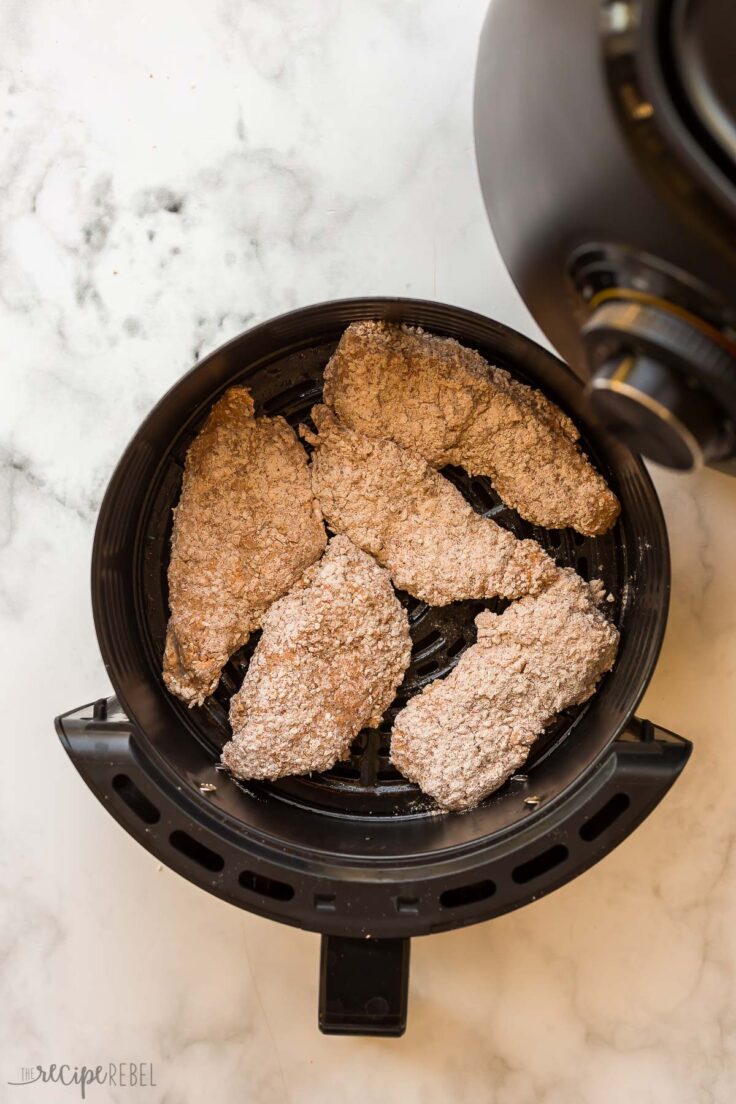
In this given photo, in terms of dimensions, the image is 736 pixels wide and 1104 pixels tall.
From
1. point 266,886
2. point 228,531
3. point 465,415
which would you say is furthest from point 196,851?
point 465,415

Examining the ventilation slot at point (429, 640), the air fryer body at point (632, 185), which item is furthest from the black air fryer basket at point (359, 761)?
the air fryer body at point (632, 185)

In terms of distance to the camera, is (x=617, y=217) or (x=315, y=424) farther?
(x=315, y=424)

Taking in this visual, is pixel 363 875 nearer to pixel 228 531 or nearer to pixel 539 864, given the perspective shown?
pixel 539 864

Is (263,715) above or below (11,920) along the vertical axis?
above

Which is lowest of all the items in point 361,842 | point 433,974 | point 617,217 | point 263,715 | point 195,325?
point 433,974

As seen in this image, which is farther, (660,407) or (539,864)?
(539,864)

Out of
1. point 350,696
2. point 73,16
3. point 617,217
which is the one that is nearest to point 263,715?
point 350,696

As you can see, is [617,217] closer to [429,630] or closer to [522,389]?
[522,389]
